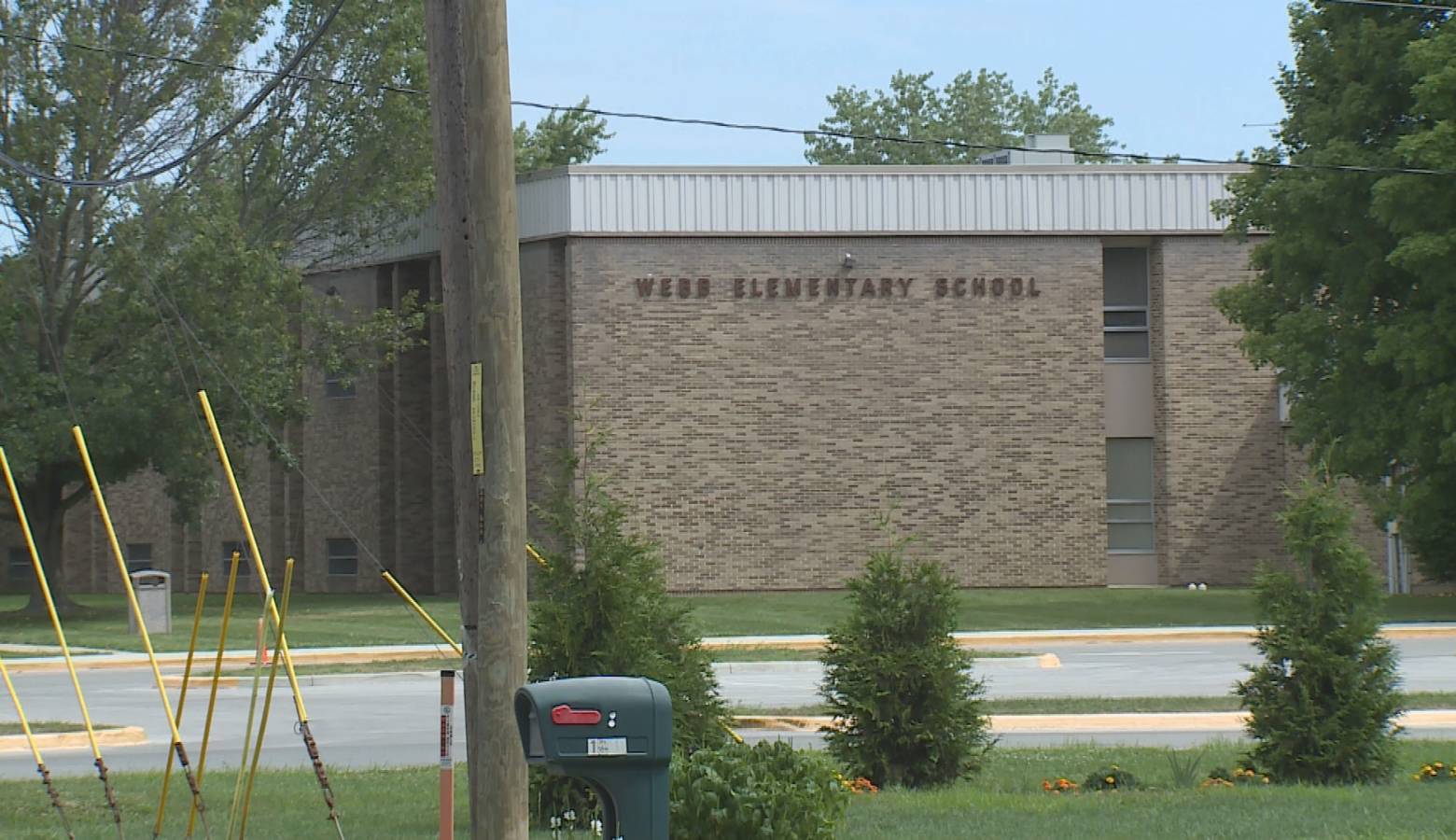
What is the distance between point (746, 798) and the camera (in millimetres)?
Result: 7672

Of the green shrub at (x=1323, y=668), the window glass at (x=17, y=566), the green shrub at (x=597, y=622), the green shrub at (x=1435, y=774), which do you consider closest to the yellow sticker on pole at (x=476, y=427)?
the green shrub at (x=597, y=622)

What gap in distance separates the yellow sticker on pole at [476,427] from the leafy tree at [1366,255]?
2355cm

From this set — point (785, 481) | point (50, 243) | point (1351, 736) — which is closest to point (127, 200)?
point (50, 243)

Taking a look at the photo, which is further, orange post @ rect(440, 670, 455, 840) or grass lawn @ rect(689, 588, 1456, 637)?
grass lawn @ rect(689, 588, 1456, 637)

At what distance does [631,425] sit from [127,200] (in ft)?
33.6

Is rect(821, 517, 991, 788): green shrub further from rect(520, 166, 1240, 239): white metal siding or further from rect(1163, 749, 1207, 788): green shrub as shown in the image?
rect(520, 166, 1240, 239): white metal siding

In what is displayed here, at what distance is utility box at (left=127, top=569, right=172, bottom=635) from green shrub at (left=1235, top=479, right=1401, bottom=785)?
22.5 meters

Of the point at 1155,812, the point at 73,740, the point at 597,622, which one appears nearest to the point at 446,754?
the point at 597,622

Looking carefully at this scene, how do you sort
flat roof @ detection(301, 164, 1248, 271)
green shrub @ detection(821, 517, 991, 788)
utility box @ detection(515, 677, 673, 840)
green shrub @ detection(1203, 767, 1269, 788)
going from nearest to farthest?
utility box @ detection(515, 677, 673, 840) < green shrub @ detection(1203, 767, 1269, 788) < green shrub @ detection(821, 517, 991, 788) < flat roof @ detection(301, 164, 1248, 271)

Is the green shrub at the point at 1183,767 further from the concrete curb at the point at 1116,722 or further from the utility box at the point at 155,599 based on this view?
the utility box at the point at 155,599

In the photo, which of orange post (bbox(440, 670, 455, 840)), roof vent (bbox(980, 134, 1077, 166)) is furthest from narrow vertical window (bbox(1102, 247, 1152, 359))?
orange post (bbox(440, 670, 455, 840))

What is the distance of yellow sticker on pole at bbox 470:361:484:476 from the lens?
7.59 metres

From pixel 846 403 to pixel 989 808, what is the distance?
27275 millimetres

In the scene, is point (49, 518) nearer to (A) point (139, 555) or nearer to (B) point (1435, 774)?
(A) point (139, 555)
